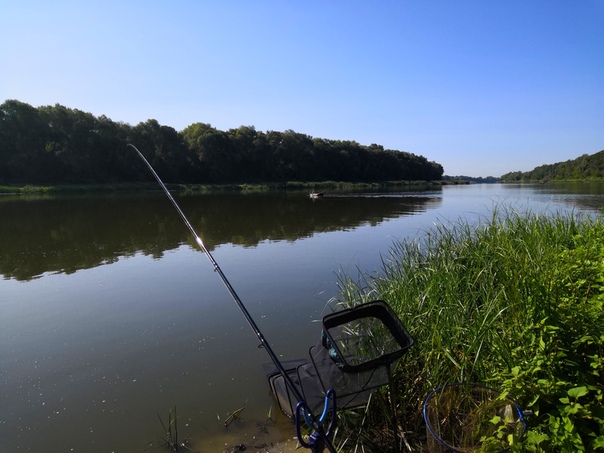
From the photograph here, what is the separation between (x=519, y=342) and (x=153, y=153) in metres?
66.5

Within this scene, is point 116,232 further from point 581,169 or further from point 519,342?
point 581,169

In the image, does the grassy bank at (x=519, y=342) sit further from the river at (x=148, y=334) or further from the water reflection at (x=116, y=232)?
the water reflection at (x=116, y=232)

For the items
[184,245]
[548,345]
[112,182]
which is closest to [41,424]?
[548,345]

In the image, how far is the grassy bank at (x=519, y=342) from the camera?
2.15m

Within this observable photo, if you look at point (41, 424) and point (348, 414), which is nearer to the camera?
point (348, 414)

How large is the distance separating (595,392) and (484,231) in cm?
474

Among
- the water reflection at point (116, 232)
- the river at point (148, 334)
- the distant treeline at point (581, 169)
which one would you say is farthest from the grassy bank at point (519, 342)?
the distant treeline at point (581, 169)

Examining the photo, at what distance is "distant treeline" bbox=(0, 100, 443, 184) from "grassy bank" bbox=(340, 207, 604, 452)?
59.6 m

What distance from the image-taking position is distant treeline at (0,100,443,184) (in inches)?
2068

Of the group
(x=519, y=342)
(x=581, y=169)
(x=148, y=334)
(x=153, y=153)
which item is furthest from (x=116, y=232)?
(x=581, y=169)

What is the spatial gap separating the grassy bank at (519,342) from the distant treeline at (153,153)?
59.6 meters

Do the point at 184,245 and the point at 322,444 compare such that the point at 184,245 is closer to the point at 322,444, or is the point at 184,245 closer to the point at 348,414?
the point at 348,414

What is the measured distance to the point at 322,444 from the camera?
7.25 feet

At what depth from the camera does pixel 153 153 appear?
207ft
